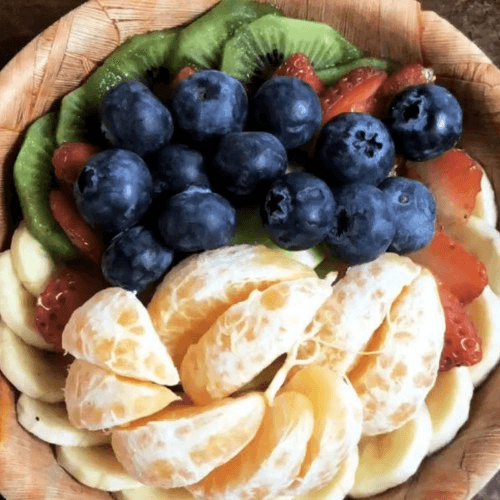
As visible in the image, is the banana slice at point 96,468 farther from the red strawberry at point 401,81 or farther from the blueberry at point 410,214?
the red strawberry at point 401,81

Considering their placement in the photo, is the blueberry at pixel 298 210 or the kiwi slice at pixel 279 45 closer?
the blueberry at pixel 298 210

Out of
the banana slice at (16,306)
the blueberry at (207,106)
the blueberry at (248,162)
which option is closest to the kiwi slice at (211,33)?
the blueberry at (207,106)

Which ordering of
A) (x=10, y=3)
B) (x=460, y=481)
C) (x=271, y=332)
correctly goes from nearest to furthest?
(x=271, y=332), (x=460, y=481), (x=10, y=3)

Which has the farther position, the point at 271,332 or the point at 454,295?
the point at 454,295

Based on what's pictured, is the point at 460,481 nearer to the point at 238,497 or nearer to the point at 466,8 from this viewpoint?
the point at 238,497

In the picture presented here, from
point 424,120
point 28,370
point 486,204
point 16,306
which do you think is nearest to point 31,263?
point 16,306

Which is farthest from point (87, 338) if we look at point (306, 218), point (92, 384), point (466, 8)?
point (466, 8)
